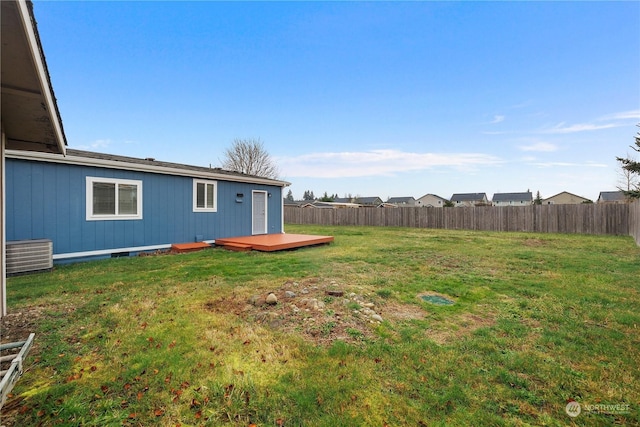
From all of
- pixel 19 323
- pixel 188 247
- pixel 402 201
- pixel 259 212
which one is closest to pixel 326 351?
pixel 19 323

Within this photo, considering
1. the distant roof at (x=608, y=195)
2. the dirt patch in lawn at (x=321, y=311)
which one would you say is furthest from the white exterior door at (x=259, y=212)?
the distant roof at (x=608, y=195)

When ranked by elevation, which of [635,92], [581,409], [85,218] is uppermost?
[635,92]

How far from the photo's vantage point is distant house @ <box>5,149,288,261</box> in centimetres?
597

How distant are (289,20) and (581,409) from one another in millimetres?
14893

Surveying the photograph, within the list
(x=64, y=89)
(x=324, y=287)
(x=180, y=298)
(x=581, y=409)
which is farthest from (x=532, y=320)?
(x=64, y=89)

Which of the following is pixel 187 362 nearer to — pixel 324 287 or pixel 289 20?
pixel 324 287

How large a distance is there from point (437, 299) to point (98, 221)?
798 centimetres

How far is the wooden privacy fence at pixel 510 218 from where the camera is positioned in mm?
12531

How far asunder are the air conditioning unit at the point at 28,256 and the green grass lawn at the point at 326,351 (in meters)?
0.64

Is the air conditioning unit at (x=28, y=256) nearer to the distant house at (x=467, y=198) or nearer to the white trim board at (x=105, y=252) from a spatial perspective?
the white trim board at (x=105, y=252)

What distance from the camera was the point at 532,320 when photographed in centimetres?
321

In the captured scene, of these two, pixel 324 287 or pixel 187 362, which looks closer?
pixel 187 362

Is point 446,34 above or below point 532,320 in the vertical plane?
above

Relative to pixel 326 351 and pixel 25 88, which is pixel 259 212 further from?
pixel 326 351
